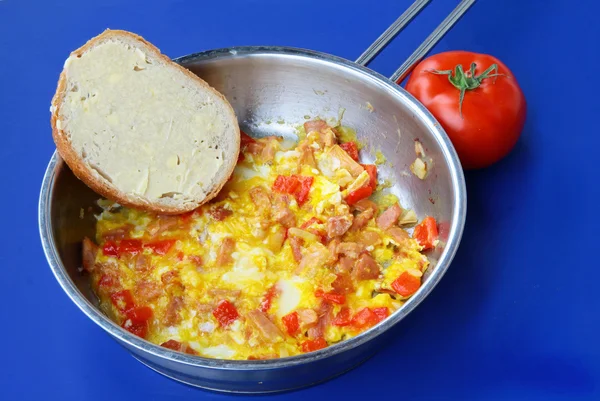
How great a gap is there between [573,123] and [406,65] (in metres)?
0.97

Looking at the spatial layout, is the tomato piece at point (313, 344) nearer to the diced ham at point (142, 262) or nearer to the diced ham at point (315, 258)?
the diced ham at point (315, 258)

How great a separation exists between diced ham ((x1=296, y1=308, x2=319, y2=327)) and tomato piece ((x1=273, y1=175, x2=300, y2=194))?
24.9 inches

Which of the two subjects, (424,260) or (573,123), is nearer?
(424,260)

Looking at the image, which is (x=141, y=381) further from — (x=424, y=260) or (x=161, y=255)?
(x=424, y=260)

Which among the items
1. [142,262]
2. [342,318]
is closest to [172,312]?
[142,262]

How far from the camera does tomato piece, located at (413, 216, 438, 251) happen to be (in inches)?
111

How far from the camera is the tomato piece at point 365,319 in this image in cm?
254

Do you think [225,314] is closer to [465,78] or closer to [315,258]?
[315,258]

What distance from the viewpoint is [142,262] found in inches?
109

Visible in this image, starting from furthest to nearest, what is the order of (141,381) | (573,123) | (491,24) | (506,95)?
1. (491,24)
2. (573,123)
3. (506,95)
4. (141,381)

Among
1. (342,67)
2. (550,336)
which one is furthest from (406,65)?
(550,336)

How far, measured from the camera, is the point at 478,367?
2.69 metres

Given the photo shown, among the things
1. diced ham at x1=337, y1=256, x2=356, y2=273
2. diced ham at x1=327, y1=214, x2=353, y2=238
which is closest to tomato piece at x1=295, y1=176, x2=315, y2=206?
diced ham at x1=327, y1=214, x2=353, y2=238

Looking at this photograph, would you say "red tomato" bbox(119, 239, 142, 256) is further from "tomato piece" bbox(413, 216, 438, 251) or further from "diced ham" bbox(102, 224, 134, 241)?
"tomato piece" bbox(413, 216, 438, 251)
